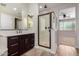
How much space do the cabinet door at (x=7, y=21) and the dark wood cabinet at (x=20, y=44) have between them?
24 cm

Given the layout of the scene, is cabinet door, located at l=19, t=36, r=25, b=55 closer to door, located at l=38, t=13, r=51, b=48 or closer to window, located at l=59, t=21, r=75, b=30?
door, located at l=38, t=13, r=51, b=48

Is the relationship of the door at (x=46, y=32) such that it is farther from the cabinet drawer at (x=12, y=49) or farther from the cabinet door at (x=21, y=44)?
the cabinet drawer at (x=12, y=49)

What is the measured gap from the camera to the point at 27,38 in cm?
280

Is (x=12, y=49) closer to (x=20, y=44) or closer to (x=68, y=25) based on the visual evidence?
(x=20, y=44)

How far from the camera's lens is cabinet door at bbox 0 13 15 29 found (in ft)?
7.18

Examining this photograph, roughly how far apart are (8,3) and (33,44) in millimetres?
1163

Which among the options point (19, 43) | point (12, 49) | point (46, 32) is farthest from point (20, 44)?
point (46, 32)

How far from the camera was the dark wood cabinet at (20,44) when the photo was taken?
2.22 metres

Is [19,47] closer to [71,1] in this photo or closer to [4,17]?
[4,17]

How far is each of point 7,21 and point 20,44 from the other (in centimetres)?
61

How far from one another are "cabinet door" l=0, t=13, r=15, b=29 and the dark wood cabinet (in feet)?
0.79

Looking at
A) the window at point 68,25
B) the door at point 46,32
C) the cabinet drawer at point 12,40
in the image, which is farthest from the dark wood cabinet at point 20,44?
the window at point 68,25

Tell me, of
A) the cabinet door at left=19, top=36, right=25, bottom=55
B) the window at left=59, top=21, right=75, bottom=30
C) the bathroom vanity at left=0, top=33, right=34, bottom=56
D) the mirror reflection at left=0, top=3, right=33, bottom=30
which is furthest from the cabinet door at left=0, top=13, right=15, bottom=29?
the window at left=59, top=21, right=75, bottom=30

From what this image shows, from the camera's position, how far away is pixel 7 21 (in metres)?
2.26
